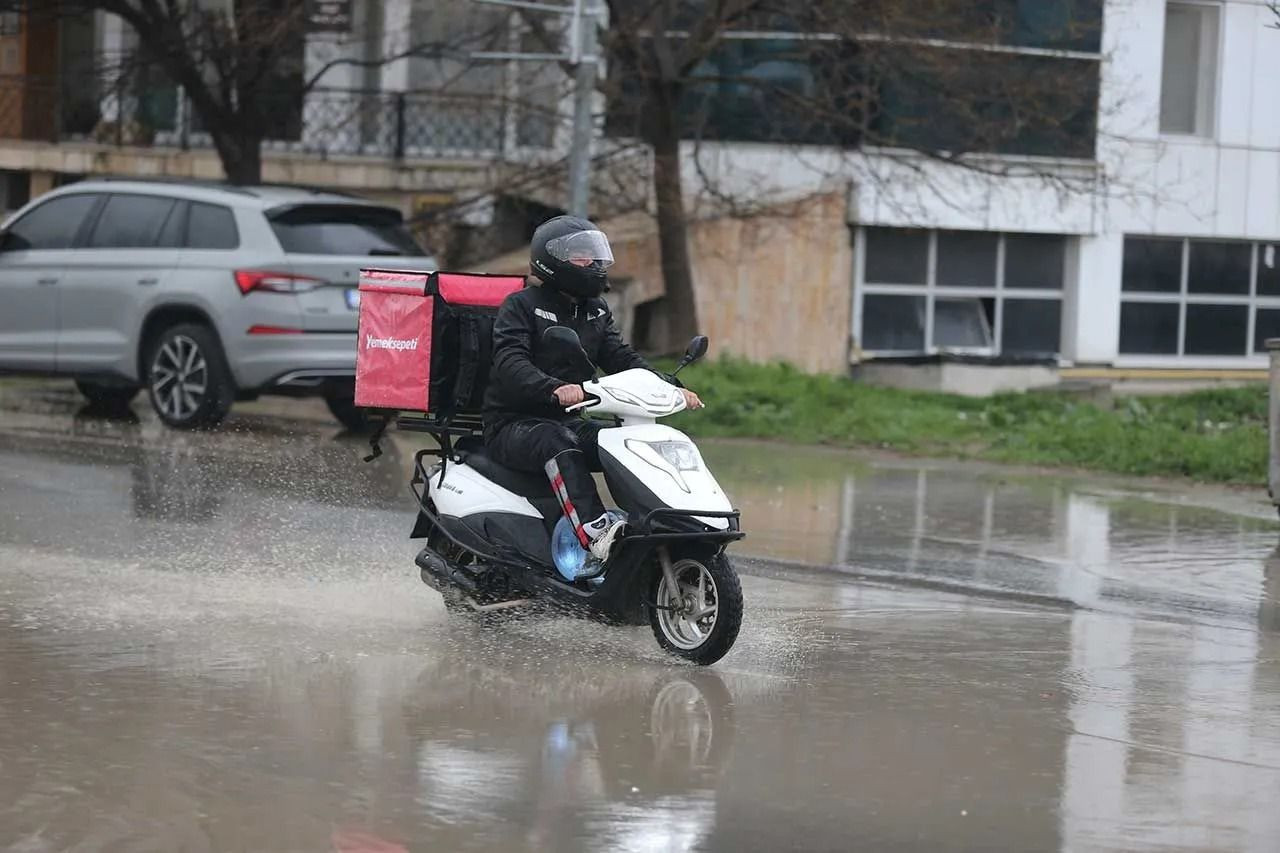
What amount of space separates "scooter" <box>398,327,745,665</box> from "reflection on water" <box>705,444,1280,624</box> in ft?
9.07

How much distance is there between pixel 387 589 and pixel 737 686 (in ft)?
8.02

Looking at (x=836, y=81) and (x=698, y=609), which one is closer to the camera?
(x=698, y=609)

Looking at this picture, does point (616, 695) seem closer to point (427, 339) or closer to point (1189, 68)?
point (427, 339)

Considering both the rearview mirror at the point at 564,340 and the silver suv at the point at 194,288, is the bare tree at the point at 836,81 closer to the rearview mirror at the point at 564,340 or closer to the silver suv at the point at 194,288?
the silver suv at the point at 194,288

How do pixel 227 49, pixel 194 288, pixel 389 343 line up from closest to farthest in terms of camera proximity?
pixel 389 343 < pixel 194 288 < pixel 227 49

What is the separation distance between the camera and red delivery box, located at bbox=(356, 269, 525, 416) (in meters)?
8.68

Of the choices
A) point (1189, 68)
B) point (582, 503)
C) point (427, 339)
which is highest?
point (1189, 68)

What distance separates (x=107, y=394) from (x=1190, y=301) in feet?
52.6

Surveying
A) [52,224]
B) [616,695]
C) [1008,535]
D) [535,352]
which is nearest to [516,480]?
[535,352]

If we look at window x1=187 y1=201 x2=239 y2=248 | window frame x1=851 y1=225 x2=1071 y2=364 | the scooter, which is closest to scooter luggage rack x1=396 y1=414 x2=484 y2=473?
the scooter

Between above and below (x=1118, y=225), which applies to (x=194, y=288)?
below

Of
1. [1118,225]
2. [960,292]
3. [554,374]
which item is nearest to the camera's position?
[554,374]

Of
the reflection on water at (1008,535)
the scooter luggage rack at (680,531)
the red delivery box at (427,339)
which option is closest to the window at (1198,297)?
the reflection on water at (1008,535)

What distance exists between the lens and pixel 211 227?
15961mm
